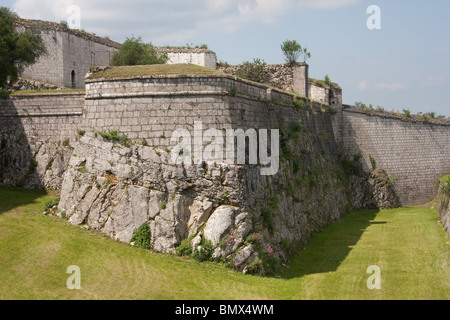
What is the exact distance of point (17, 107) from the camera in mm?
26969

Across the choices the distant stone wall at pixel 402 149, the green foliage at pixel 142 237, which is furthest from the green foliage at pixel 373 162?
the green foliage at pixel 142 237

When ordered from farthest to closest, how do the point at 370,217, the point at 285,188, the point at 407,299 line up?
the point at 370,217 < the point at 285,188 < the point at 407,299

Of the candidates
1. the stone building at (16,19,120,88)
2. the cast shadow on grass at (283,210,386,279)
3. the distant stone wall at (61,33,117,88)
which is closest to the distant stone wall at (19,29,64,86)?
the stone building at (16,19,120,88)

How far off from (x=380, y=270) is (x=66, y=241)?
12.1 metres

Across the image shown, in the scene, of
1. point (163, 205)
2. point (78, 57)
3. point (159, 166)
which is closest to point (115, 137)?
point (159, 166)

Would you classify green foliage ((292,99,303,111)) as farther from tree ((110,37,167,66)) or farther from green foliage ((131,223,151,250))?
green foliage ((131,223,151,250))

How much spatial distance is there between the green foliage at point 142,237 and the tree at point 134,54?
15485 mm

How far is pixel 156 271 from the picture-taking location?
59.9 ft

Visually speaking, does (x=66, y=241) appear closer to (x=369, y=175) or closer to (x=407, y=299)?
(x=407, y=299)

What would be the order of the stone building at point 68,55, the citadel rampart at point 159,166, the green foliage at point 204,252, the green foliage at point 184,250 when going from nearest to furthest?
the green foliage at point 204,252
the green foliage at point 184,250
the citadel rampart at point 159,166
the stone building at point 68,55

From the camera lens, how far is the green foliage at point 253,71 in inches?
1571

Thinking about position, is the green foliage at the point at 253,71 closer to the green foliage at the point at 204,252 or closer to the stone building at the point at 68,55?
the stone building at the point at 68,55

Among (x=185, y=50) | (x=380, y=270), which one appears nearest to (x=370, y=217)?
(x=380, y=270)

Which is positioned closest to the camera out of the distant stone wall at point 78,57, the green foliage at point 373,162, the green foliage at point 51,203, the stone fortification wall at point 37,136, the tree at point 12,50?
the green foliage at point 51,203
